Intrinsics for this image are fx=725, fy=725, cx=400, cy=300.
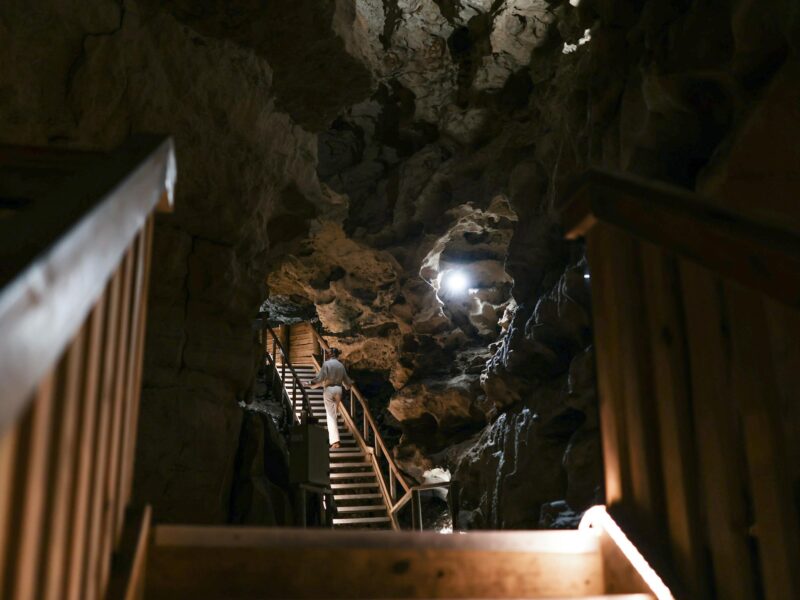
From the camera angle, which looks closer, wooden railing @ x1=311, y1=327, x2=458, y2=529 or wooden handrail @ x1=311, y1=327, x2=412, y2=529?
wooden railing @ x1=311, y1=327, x2=458, y2=529

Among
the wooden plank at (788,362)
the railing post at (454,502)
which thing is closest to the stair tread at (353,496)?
the railing post at (454,502)

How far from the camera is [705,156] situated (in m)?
4.94

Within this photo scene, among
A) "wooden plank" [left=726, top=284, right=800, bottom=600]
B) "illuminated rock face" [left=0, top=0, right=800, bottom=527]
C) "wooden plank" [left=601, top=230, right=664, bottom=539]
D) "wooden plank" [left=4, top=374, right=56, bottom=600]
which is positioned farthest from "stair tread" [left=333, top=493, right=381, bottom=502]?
"wooden plank" [left=4, top=374, right=56, bottom=600]

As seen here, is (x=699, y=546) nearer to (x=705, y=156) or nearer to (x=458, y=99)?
(x=705, y=156)

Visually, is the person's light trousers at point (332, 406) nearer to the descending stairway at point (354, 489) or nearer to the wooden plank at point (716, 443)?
the descending stairway at point (354, 489)

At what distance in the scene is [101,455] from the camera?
1.74 meters

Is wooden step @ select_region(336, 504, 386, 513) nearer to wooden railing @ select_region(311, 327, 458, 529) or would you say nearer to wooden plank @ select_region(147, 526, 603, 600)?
wooden railing @ select_region(311, 327, 458, 529)

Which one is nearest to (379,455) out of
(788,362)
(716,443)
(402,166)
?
(402,166)

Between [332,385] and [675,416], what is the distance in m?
12.5

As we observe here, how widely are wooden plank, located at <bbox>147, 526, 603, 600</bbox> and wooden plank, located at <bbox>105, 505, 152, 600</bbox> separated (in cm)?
7

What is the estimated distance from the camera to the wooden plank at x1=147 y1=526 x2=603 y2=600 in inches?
86.3

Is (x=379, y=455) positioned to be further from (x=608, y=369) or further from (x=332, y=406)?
(x=608, y=369)

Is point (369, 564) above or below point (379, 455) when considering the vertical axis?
below

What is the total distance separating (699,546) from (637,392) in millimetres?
519
